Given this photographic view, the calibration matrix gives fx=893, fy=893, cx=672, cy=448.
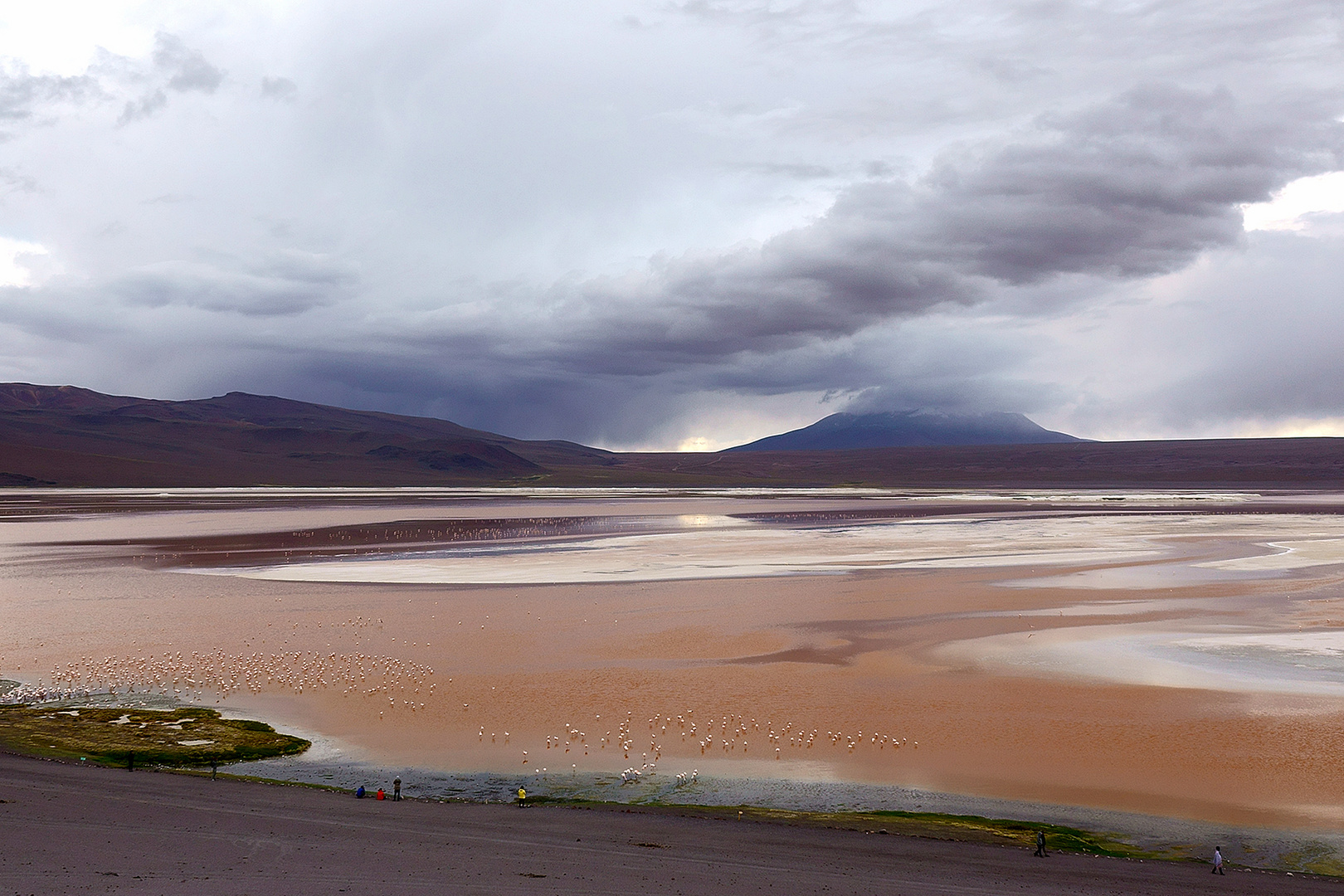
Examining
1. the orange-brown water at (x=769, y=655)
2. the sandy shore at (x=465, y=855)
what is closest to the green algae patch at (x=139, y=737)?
the orange-brown water at (x=769, y=655)

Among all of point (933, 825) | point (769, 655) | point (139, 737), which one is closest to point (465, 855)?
point (933, 825)

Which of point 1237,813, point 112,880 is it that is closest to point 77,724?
point 112,880

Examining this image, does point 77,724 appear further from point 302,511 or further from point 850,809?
point 302,511

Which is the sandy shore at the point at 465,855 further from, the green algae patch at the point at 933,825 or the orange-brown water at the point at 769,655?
the orange-brown water at the point at 769,655

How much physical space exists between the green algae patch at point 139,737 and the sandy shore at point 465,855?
215cm

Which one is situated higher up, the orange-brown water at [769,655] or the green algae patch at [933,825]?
the orange-brown water at [769,655]

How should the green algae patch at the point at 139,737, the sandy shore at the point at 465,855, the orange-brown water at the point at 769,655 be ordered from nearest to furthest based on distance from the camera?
the sandy shore at the point at 465,855 → the green algae patch at the point at 139,737 → the orange-brown water at the point at 769,655

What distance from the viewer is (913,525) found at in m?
68.7

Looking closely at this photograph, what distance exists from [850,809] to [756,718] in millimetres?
5146

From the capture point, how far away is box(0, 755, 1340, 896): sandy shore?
12.5 meters

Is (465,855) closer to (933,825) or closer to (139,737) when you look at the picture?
(933,825)

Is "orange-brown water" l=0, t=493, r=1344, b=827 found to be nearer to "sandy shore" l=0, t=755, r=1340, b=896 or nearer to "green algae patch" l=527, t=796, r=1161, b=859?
"green algae patch" l=527, t=796, r=1161, b=859

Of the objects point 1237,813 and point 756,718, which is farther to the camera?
point 756,718

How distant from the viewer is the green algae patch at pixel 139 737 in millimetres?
17969
